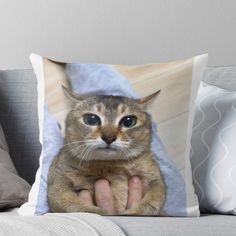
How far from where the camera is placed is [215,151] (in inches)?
69.1

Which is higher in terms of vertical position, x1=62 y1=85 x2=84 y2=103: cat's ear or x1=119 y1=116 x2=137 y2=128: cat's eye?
x1=62 y1=85 x2=84 y2=103: cat's ear

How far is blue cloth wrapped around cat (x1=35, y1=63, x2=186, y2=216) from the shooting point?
1634mm

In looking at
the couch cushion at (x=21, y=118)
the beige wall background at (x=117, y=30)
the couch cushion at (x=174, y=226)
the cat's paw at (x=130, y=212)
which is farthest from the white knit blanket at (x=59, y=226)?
the beige wall background at (x=117, y=30)

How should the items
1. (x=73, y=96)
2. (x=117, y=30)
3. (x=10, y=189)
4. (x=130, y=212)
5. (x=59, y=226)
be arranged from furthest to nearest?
(x=117, y=30)
(x=10, y=189)
(x=73, y=96)
(x=130, y=212)
(x=59, y=226)

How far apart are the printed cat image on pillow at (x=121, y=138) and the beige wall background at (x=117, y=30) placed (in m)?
0.75

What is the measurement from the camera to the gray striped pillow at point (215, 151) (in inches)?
66.8

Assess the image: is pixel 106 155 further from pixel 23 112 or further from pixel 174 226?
pixel 23 112

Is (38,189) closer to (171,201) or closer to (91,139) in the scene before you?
(91,139)

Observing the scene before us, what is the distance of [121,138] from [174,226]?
0.32 meters

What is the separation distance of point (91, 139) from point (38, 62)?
0.28 metres

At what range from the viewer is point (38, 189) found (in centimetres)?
168

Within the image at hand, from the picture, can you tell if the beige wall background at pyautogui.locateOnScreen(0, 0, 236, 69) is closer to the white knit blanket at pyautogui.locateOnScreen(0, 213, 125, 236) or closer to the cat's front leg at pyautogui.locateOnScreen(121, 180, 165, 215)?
the cat's front leg at pyautogui.locateOnScreen(121, 180, 165, 215)

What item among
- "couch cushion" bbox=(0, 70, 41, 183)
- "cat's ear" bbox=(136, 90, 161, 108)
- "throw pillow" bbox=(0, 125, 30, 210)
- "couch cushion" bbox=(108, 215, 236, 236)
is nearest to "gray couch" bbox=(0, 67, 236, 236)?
"couch cushion" bbox=(0, 70, 41, 183)

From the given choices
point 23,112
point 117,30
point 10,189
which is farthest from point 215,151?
point 117,30
